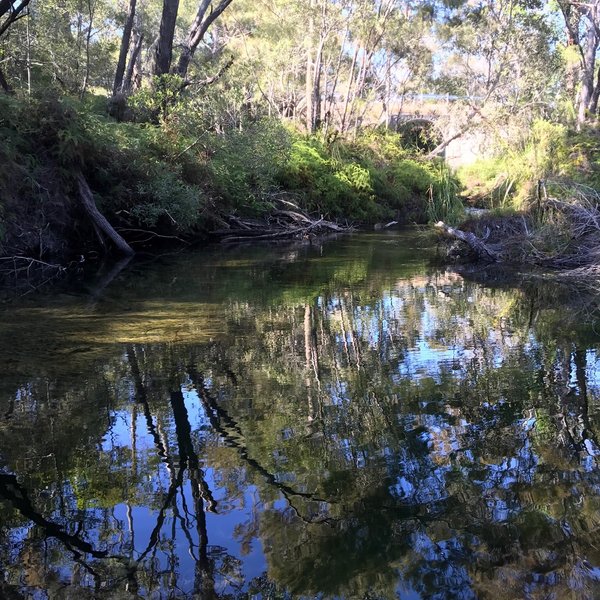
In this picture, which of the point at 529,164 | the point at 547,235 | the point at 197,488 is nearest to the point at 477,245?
the point at 547,235

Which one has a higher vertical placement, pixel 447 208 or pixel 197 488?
pixel 447 208

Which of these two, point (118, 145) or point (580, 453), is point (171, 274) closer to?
point (118, 145)

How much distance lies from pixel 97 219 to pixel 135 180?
166 centimetres

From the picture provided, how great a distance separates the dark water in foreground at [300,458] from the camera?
9.90ft

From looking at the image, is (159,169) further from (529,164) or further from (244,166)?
(529,164)

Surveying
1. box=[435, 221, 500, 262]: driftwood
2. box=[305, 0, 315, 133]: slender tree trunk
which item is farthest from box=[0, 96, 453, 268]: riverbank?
box=[435, 221, 500, 262]: driftwood

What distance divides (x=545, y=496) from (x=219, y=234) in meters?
17.4

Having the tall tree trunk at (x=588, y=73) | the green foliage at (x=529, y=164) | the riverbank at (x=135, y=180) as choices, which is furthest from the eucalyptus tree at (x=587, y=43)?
the riverbank at (x=135, y=180)

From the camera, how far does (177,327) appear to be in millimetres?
7902

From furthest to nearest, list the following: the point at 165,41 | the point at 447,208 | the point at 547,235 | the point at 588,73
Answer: the point at 588,73 → the point at 165,41 → the point at 447,208 → the point at 547,235

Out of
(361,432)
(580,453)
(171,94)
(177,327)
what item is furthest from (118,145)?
(580,453)

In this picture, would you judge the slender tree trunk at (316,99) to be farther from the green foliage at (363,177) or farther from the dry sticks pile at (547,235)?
the dry sticks pile at (547,235)

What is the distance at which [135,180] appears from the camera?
16281 mm

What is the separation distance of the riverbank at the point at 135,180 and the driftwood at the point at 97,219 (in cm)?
3
